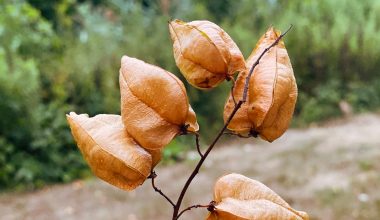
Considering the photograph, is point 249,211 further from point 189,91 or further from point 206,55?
point 189,91

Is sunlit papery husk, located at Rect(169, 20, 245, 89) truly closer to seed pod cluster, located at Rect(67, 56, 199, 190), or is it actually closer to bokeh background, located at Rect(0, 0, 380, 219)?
seed pod cluster, located at Rect(67, 56, 199, 190)

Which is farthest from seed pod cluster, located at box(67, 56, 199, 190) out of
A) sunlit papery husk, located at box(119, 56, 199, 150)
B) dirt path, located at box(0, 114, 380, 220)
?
dirt path, located at box(0, 114, 380, 220)

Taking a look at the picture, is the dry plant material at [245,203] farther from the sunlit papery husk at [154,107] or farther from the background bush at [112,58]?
the background bush at [112,58]

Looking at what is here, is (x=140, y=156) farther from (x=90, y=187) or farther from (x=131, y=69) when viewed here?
(x=90, y=187)

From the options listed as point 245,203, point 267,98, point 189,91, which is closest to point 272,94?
point 267,98

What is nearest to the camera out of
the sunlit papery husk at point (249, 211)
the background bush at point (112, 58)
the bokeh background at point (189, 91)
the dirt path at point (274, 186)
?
the sunlit papery husk at point (249, 211)

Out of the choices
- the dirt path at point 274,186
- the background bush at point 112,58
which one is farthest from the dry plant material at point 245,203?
the background bush at point 112,58

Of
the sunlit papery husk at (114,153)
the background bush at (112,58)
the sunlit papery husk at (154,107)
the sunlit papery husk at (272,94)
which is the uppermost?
the sunlit papery husk at (272,94)
